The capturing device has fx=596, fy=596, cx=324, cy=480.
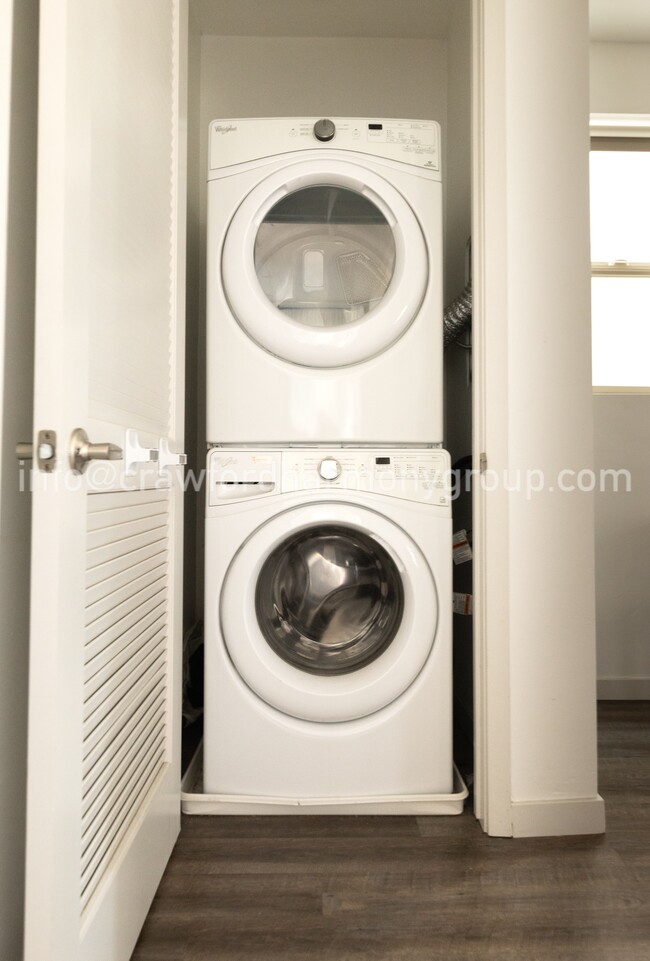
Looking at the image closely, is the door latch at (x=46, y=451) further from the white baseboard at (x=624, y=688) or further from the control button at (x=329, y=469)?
the white baseboard at (x=624, y=688)

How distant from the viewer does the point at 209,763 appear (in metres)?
1.32

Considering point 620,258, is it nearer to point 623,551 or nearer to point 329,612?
point 623,551

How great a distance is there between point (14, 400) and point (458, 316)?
124 cm

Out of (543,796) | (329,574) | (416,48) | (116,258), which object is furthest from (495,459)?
(416,48)

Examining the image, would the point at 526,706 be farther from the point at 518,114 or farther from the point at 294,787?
the point at 518,114

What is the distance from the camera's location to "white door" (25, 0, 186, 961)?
2.01 ft

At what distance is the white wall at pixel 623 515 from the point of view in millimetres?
2082

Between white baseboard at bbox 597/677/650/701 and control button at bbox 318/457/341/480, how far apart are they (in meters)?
1.38

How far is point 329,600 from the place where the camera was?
1388 millimetres

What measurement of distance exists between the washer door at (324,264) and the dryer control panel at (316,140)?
6 centimetres

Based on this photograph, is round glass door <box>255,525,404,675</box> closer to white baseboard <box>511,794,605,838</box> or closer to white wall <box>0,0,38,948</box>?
white baseboard <box>511,794,605,838</box>

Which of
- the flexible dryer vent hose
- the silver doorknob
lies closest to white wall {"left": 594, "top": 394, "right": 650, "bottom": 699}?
the flexible dryer vent hose

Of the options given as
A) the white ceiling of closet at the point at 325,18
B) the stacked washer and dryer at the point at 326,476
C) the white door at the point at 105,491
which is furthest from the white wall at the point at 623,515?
the white door at the point at 105,491

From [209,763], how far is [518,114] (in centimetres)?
156
